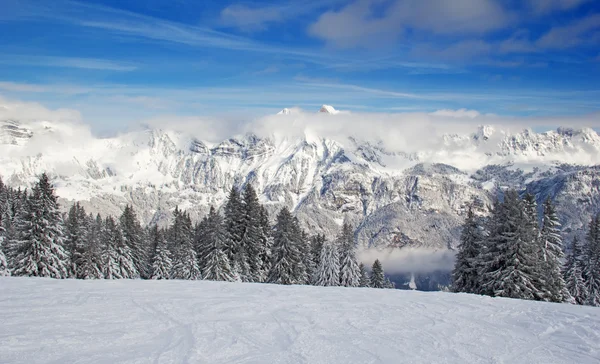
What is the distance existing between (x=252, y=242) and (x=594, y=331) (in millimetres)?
33976

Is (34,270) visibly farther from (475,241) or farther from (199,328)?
(475,241)

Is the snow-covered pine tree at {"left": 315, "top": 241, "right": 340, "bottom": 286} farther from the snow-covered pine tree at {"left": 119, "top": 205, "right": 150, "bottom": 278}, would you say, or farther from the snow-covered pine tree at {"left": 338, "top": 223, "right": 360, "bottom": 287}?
the snow-covered pine tree at {"left": 119, "top": 205, "right": 150, "bottom": 278}

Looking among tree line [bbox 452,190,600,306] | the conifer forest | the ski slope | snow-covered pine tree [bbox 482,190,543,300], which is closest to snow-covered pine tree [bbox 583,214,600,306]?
the conifer forest

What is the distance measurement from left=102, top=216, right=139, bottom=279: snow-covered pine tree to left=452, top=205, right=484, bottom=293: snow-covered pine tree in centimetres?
3470

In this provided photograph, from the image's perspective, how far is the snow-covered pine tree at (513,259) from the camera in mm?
29438

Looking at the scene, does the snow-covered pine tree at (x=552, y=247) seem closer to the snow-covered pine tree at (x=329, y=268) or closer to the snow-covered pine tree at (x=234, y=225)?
the snow-covered pine tree at (x=329, y=268)

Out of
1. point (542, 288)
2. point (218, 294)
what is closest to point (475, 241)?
point (542, 288)

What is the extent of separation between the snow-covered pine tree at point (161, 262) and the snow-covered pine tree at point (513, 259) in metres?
35.2

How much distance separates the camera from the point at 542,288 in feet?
99.5

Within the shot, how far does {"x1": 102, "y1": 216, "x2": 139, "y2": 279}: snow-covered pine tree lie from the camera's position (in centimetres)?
4762

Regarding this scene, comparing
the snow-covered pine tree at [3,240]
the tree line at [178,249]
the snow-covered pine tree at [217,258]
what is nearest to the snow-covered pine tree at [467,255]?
the tree line at [178,249]

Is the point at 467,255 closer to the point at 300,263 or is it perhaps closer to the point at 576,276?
the point at 300,263

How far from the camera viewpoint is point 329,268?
53.4 meters

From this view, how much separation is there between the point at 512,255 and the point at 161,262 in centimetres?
3779
